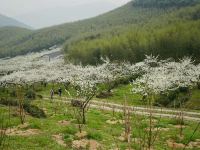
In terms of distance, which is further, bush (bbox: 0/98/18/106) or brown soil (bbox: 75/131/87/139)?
bush (bbox: 0/98/18/106)

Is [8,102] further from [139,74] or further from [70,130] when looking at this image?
[139,74]

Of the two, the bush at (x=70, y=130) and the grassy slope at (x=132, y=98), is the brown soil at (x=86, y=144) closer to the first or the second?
the bush at (x=70, y=130)

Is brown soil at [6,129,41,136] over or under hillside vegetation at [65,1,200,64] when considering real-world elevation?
under

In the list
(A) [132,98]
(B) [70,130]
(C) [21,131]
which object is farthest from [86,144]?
(A) [132,98]

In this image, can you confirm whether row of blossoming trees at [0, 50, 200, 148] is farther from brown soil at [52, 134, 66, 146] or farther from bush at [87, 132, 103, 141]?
brown soil at [52, 134, 66, 146]

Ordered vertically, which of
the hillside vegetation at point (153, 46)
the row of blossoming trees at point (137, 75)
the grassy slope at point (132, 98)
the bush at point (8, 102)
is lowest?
the grassy slope at point (132, 98)

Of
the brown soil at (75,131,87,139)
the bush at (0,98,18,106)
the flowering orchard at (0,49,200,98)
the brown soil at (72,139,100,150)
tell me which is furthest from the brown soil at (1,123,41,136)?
the flowering orchard at (0,49,200,98)

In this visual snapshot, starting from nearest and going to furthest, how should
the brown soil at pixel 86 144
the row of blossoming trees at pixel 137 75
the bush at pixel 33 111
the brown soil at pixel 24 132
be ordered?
1. the brown soil at pixel 86 144
2. the brown soil at pixel 24 132
3. the bush at pixel 33 111
4. the row of blossoming trees at pixel 137 75

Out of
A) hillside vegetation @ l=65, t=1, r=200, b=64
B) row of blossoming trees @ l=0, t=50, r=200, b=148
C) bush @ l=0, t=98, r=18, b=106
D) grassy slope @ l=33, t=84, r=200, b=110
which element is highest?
hillside vegetation @ l=65, t=1, r=200, b=64

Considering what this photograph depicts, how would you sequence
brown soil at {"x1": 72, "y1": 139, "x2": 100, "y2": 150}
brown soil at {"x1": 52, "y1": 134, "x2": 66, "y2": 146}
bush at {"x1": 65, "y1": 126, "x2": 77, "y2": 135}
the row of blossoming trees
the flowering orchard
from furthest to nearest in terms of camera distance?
1. the flowering orchard
2. the row of blossoming trees
3. bush at {"x1": 65, "y1": 126, "x2": 77, "y2": 135}
4. brown soil at {"x1": 52, "y1": 134, "x2": 66, "y2": 146}
5. brown soil at {"x1": 72, "y1": 139, "x2": 100, "y2": 150}

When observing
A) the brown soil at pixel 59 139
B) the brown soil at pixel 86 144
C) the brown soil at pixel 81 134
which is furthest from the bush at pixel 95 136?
the brown soil at pixel 59 139

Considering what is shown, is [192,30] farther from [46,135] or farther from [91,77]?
[46,135]

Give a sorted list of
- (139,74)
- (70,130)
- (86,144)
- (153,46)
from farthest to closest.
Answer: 1. (153,46)
2. (139,74)
3. (70,130)
4. (86,144)

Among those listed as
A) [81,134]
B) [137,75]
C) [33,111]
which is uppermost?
[137,75]
